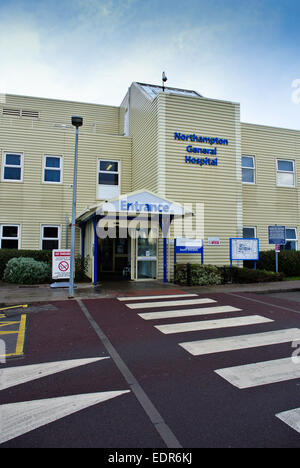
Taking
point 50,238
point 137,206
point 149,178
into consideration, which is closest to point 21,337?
point 137,206

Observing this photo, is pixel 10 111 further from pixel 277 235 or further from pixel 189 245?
pixel 277 235

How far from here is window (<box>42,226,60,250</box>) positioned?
16562mm

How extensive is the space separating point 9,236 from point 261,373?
14.6m

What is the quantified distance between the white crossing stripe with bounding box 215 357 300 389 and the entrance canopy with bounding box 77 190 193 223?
7849 mm

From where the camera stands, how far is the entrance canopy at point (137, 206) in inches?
454

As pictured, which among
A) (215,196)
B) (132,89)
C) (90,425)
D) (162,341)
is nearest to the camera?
(90,425)

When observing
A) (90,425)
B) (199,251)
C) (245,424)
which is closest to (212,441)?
(245,424)

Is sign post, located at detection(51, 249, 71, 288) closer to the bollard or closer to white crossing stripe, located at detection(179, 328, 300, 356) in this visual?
the bollard

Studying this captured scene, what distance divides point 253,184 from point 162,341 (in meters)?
13.9

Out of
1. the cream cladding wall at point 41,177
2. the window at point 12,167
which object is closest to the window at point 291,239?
the cream cladding wall at point 41,177

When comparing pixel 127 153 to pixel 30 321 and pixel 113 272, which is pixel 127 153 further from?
pixel 30 321

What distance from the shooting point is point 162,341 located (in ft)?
18.8

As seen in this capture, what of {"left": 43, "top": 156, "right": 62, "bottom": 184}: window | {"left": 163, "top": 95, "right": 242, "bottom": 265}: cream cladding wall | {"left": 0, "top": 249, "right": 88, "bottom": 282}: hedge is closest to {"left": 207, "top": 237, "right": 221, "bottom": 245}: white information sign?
{"left": 163, "top": 95, "right": 242, "bottom": 265}: cream cladding wall
